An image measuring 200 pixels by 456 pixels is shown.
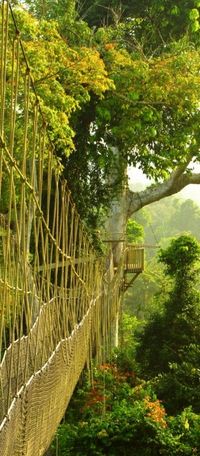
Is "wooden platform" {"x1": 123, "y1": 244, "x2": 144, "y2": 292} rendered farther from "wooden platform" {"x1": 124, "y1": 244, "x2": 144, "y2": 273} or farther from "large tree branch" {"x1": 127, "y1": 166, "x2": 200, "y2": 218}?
"large tree branch" {"x1": 127, "y1": 166, "x2": 200, "y2": 218}

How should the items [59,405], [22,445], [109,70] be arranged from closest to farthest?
1. [22,445]
2. [59,405]
3. [109,70]

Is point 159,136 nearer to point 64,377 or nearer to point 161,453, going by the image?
point 161,453

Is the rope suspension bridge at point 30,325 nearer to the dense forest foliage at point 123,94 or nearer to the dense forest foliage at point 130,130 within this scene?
the dense forest foliage at point 130,130

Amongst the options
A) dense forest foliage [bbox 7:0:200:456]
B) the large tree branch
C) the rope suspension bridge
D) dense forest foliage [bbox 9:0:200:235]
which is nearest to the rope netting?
the rope suspension bridge

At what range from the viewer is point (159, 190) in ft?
40.1

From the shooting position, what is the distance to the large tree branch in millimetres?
12172

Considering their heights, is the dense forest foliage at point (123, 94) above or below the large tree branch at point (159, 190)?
above

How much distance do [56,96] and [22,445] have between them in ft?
15.9

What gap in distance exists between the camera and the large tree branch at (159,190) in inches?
479

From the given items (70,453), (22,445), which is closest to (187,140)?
(70,453)

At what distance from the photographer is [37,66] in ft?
23.1

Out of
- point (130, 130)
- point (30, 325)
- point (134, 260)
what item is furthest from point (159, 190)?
point (30, 325)

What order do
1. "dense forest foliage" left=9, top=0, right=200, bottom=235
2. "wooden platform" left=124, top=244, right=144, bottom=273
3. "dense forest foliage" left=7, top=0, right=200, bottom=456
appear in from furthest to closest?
"wooden platform" left=124, top=244, right=144, bottom=273
"dense forest foliage" left=9, top=0, right=200, bottom=235
"dense forest foliage" left=7, top=0, right=200, bottom=456

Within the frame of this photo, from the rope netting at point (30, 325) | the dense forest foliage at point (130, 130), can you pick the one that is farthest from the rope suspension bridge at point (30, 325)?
the dense forest foliage at point (130, 130)
